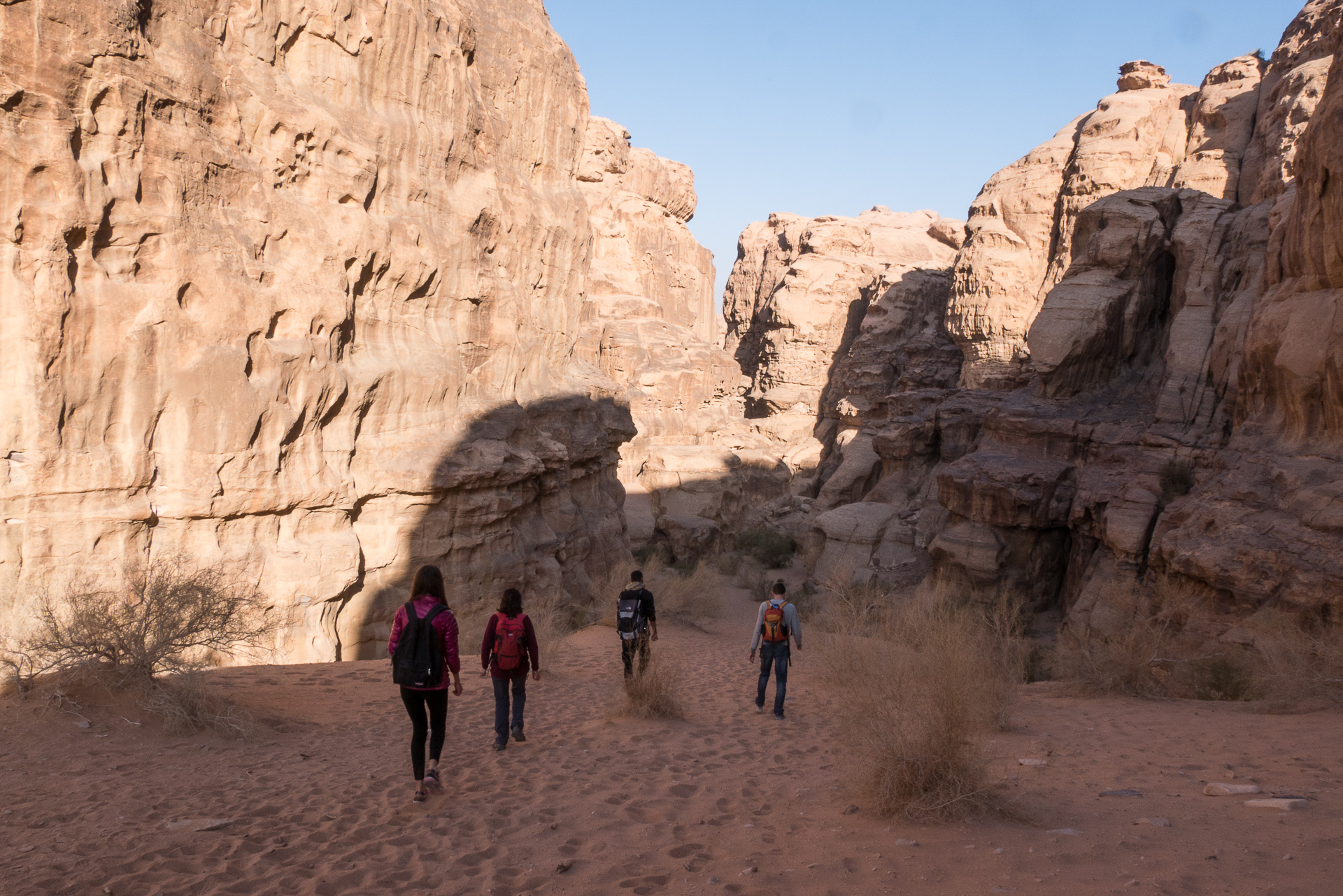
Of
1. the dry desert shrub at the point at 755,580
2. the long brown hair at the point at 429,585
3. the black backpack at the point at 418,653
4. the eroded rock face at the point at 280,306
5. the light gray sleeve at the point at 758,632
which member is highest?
the eroded rock face at the point at 280,306

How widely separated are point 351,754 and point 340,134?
961 cm

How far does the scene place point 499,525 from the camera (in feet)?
46.1

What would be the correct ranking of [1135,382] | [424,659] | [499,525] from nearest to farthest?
[424,659]
[499,525]
[1135,382]

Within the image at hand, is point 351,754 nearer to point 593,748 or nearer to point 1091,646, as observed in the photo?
point 593,748

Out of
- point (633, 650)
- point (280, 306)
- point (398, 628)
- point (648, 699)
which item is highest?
point (280, 306)

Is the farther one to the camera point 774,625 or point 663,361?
point 663,361

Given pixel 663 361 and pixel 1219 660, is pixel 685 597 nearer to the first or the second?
pixel 1219 660

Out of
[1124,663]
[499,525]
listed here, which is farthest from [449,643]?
[499,525]

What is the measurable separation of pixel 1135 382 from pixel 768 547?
13445mm

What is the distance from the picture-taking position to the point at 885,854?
3787 mm

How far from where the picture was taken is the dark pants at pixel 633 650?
7.68 meters

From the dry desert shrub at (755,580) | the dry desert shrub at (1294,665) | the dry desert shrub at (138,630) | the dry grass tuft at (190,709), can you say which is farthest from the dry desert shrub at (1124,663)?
the dry desert shrub at (755,580)

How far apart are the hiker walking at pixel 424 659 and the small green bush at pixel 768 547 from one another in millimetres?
23578

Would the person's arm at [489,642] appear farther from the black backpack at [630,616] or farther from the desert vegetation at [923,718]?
the desert vegetation at [923,718]
